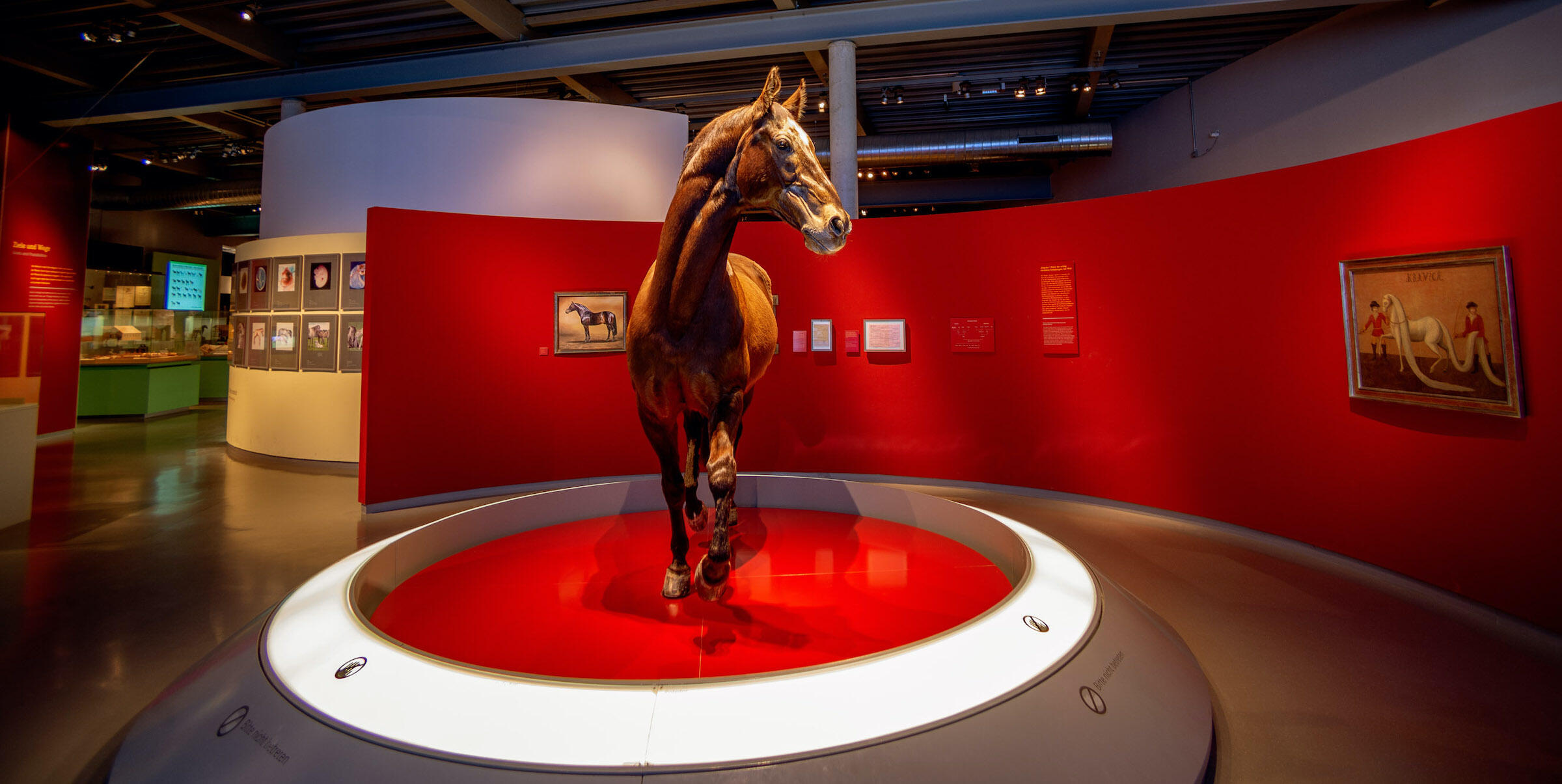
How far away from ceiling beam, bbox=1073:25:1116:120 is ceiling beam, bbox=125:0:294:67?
39.2 feet

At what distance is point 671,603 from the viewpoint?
2.92 meters

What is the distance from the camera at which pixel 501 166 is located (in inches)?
291

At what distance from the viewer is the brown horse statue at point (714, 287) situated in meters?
2.17

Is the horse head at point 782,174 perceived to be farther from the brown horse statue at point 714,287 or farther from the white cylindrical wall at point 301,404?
the white cylindrical wall at point 301,404

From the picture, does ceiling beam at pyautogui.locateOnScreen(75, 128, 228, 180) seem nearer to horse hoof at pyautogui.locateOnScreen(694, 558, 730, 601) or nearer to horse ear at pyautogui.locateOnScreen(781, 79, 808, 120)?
horse ear at pyautogui.locateOnScreen(781, 79, 808, 120)

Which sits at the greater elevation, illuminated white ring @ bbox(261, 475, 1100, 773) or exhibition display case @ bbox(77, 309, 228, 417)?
exhibition display case @ bbox(77, 309, 228, 417)

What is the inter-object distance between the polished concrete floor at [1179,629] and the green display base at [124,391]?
7.90 meters

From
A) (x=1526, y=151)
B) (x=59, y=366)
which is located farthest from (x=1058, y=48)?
(x=59, y=366)

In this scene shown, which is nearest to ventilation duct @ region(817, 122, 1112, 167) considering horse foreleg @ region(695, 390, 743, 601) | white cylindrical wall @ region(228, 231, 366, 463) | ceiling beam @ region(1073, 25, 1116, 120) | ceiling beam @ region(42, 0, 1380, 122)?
ceiling beam @ region(1073, 25, 1116, 120)

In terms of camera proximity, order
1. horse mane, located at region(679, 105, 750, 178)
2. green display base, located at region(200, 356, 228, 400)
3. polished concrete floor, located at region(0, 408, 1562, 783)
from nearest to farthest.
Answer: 1. polished concrete floor, located at region(0, 408, 1562, 783)
2. horse mane, located at region(679, 105, 750, 178)
3. green display base, located at region(200, 356, 228, 400)

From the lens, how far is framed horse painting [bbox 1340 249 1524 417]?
10.1ft

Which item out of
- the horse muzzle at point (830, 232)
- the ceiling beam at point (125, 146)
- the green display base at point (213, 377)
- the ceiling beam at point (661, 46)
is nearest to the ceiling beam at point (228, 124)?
the ceiling beam at point (661, 46)

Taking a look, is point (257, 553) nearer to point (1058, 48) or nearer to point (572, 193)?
point (572, 193)

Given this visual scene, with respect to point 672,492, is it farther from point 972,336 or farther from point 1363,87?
point 1363,87
